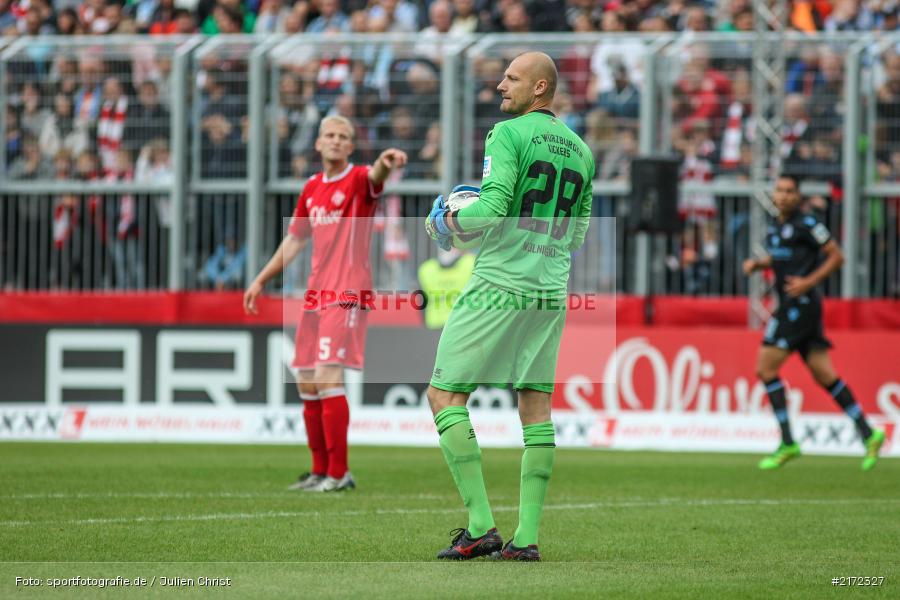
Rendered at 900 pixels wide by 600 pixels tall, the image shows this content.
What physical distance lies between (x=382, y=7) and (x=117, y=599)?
50.3 feet

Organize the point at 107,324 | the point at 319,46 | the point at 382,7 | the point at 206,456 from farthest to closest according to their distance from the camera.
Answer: the point at 382,7
the point at 319,46
the point at 107,324
the point at 206,456

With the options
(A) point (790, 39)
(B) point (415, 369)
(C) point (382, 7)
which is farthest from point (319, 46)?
(A) point (790, 39)

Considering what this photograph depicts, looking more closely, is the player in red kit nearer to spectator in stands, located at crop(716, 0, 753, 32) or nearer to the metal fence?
the metal fence

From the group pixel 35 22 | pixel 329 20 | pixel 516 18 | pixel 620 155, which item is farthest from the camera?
pixel 35 22

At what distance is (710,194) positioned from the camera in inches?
701

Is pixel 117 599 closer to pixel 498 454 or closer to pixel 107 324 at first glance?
pixel 498 454

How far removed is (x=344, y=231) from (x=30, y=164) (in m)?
9.08

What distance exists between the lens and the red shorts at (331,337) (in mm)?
10945

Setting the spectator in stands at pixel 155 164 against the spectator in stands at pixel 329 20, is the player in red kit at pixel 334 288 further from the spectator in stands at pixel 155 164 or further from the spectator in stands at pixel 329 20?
the spectator in stands at pixel 329 20

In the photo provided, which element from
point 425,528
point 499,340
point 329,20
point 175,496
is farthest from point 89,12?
point 499,340

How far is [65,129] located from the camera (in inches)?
734

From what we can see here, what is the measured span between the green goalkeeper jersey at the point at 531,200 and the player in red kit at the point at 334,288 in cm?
363

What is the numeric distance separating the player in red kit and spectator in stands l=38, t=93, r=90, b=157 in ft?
27.0

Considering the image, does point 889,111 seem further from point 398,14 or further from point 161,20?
point 161,20
